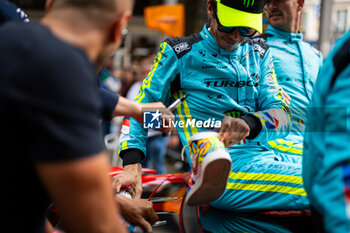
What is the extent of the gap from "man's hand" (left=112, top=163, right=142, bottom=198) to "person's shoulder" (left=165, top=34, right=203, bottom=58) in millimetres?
697

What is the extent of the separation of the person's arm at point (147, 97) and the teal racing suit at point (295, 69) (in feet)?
2.84

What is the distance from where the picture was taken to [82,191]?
942 millimetres

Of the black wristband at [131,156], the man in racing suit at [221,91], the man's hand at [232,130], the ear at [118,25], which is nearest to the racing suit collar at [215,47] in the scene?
the man in racing suit at [221,91]

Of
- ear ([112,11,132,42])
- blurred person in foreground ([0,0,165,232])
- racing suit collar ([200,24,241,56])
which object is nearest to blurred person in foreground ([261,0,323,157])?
racing suit collar ([200,24,241,56])

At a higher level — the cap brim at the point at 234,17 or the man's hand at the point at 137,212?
the cap brim at the point at 234,17

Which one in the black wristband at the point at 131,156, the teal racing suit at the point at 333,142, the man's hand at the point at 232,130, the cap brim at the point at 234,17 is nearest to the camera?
the teal racing suit at the point at 333,142

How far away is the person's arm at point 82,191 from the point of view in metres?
0.92

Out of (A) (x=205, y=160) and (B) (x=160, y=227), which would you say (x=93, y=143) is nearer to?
(A) (x=205, y=160)

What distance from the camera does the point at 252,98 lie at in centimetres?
225

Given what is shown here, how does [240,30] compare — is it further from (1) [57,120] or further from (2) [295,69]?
(1) [57,120]

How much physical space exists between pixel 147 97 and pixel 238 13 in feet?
2.34

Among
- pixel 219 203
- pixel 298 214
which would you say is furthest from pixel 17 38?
pixel 298 214

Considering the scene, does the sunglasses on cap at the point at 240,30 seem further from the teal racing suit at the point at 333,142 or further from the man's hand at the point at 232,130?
the teal racing suit at the point at 333,142

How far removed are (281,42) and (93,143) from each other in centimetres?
227
